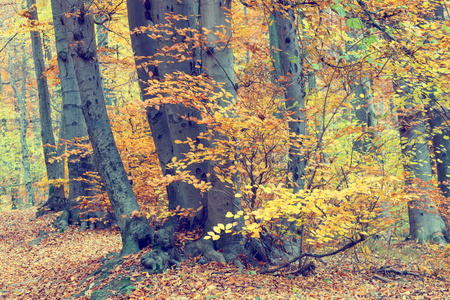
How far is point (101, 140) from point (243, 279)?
2.76 m

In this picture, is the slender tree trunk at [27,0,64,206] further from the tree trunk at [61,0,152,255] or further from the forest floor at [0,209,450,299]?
the tree trunk at [61,0,152,255]

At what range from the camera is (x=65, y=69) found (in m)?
8.63

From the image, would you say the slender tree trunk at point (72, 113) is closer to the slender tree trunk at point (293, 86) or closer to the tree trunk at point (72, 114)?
the tree trunk at point (72, 114)

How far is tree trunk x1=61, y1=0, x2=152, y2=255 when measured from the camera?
15.7ft

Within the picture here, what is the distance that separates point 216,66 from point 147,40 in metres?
2.12

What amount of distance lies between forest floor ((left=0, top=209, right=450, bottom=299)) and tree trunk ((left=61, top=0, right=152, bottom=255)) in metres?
0.42

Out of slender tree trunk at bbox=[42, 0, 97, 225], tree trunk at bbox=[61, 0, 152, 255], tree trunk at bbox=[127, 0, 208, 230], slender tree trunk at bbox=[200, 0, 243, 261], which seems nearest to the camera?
slender tree trunk at bbox=[200, 0, 243, 261]

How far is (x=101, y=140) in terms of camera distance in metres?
4.82

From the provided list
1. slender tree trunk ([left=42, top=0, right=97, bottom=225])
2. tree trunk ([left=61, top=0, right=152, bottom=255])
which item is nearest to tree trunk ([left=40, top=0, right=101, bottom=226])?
slender tree trunk ([left=42, top=0, right=97, bottom=225])

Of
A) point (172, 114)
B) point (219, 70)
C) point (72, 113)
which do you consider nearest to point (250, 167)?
point (219, 70)

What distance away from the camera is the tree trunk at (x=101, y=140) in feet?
15.7

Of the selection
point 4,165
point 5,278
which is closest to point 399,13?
point 5,278

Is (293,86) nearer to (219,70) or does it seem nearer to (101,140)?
(219,70)

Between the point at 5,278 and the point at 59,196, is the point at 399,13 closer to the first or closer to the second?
the point at 5,278
